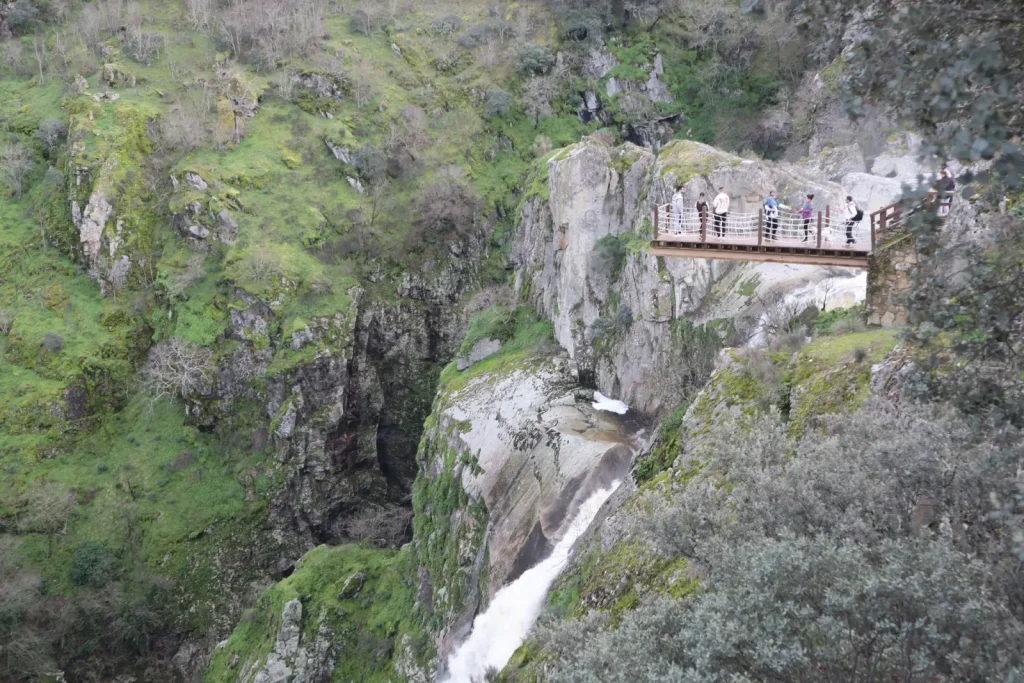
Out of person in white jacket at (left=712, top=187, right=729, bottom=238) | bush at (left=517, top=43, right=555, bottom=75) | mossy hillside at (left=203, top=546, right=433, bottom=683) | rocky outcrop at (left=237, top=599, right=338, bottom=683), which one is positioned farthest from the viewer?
bush at (left=517, top=43, right=555, bottom=75)

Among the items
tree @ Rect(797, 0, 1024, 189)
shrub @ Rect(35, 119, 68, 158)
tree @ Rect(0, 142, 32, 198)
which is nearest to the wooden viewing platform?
tree @ Rect(797, 0, 1024, 189)

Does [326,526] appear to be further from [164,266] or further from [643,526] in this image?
[643,526]

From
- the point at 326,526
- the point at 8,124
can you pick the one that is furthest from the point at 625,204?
the point at 8,124

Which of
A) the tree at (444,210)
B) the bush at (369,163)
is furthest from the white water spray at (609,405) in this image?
the bush at (369,163)

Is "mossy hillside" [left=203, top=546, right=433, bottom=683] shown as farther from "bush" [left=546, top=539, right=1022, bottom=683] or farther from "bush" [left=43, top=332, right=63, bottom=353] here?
"bush" [left=546, top=539, right=1022, bottom=683]

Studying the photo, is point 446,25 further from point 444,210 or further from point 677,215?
point 677,215
